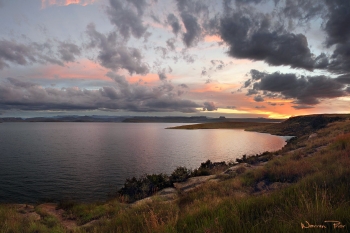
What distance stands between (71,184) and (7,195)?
5.61 metres

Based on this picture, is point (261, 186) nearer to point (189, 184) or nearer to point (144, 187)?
point (189, 184)

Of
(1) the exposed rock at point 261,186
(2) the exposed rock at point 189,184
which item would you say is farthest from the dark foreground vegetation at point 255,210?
(2) the exposed rock at point 189,184

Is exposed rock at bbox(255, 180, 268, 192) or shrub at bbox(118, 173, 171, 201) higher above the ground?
exposed rock at bbox(255, 180, 268, 192)

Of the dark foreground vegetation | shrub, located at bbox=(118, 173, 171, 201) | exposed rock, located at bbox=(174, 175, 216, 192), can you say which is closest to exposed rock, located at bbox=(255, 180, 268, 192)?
the dark foreground vegetation

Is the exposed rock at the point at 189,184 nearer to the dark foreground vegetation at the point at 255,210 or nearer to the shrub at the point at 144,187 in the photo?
the shrub at the point at 144,187

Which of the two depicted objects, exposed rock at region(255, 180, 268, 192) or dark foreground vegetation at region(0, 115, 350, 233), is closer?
dark foreground vegetation at region(0, 115, 350, 233)

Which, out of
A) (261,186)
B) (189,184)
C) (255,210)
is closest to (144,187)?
(189,184)

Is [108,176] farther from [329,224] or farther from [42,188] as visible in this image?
[329,224]

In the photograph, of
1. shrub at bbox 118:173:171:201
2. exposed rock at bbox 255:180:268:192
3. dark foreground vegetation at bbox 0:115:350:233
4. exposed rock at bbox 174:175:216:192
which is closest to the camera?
dark foreground vegetation at bbox 0:115:350:233

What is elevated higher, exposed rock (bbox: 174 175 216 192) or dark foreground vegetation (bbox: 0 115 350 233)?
dark foreground vegetation (bbox: 0 115 350 233)

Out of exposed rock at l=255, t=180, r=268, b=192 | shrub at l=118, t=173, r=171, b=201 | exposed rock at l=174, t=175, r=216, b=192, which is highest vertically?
exposed rock at l=255, t=180, r=268, b=192

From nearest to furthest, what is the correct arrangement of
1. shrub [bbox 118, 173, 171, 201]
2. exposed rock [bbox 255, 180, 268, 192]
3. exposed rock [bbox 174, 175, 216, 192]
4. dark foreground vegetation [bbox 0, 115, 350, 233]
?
1. dark foreground vegetation [bbox 0, 115, 350, 233]
2. exposed rock [bbox 255, 180, 268, 192]
3. exposed rock [bbox 174, 175, 216, 192]
4. shrub [bbox 118, 173, 171, 201]

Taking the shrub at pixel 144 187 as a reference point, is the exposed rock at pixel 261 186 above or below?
above

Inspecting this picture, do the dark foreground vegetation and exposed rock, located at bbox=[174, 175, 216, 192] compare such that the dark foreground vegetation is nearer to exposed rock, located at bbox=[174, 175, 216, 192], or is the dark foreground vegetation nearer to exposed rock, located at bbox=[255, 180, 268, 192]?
exposed rock, located at bbox=[255, 180, 268, 192]
